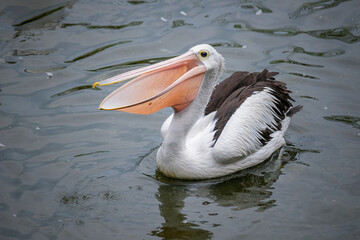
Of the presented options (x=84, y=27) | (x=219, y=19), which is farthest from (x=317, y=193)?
(x=84, y=27)

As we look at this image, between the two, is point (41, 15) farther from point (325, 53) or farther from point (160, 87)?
point (325, 53)

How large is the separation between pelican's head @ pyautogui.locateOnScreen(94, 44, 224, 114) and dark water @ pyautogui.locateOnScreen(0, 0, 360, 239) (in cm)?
86

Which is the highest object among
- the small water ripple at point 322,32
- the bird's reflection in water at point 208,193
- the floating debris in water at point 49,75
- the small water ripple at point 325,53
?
the small water ripple at point 322,32

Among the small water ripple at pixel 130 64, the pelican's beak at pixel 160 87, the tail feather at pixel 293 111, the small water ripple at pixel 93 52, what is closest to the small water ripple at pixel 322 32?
the small water ripple at pixel 130 64

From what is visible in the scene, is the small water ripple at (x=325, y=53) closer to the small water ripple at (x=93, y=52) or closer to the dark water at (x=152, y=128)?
the dark water at (x=152, y=128)

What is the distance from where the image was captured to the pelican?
4523 millimetres

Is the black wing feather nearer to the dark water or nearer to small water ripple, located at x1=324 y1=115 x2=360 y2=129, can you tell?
the dark water

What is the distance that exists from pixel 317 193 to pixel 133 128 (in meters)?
2.27

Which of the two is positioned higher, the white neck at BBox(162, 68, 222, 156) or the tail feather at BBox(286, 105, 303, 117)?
the white neck at BBox(162, 68, 222, 156)

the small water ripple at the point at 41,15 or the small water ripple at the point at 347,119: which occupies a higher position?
the small water ripple at the point at 41,15

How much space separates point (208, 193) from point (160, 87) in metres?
1.11

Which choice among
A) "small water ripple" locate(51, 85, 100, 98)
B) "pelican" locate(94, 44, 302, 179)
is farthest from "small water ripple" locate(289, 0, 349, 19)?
"small water ripple" locate(51, 85, 100, 98)

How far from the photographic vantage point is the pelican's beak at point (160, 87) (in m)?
4.41

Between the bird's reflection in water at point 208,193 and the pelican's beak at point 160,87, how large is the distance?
76cm
